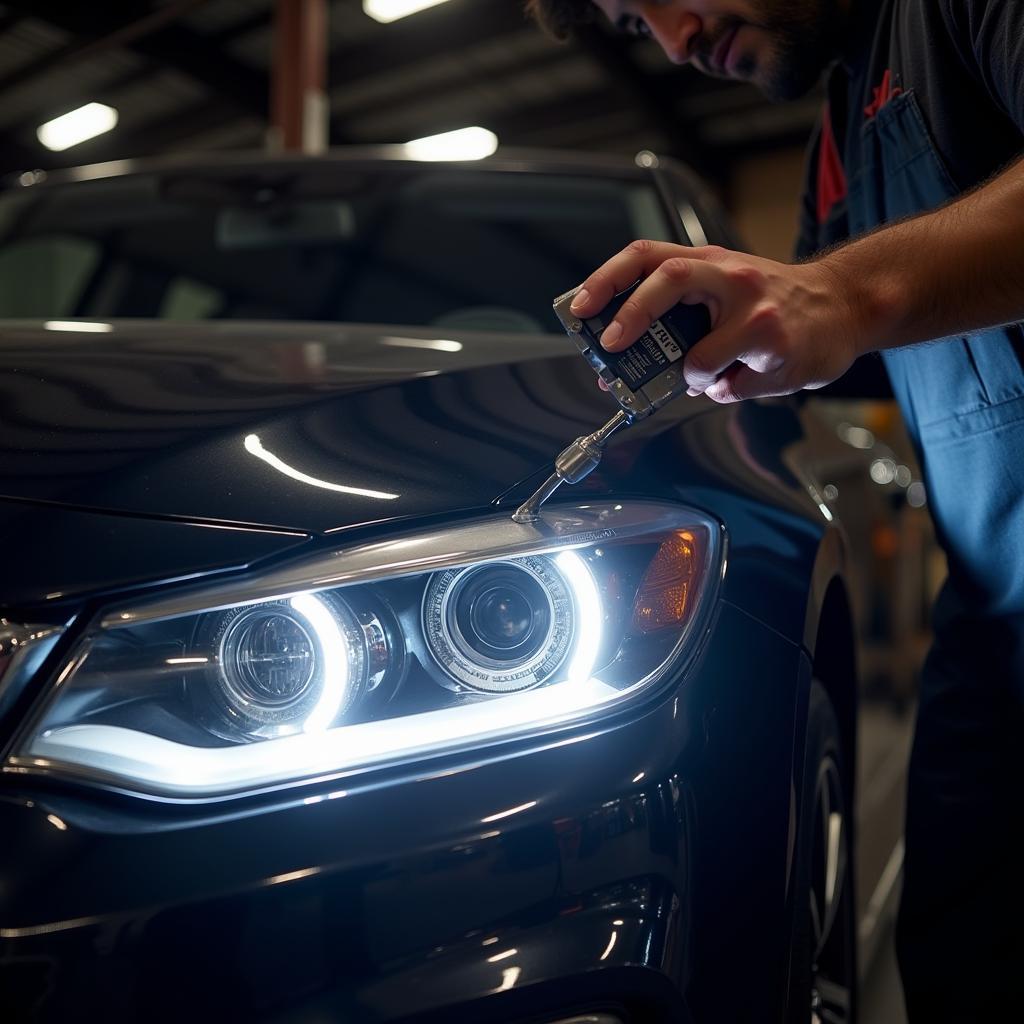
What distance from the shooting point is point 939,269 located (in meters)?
0.80

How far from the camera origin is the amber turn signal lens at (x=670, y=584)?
0.76m

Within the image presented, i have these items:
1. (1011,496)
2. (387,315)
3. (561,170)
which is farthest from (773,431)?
(561,170)

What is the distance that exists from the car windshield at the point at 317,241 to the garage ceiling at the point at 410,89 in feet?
15.3

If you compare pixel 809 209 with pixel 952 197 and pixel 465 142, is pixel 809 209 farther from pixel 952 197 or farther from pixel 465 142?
pixel 465 142

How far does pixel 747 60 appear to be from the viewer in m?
1.34

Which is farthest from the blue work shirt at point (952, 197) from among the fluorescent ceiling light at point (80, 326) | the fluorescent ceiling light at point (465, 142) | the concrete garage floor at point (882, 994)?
A: the fluorescent ceiling light at point (465, 142)

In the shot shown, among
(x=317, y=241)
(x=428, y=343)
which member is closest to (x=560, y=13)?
(x=317, y=241)

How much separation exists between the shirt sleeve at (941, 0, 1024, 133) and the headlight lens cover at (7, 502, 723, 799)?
0.53m

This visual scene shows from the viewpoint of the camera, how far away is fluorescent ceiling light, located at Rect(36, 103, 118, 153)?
8110 millimetres

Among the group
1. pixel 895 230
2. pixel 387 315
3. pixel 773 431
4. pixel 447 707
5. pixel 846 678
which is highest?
pixel 387 315

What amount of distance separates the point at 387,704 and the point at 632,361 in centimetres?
31

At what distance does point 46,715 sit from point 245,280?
122cm

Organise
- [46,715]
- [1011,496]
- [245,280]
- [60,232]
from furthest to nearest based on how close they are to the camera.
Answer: [60,232] → [245,280] → [1011,496] → [46,715]

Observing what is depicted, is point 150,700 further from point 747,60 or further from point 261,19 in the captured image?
point 261,19
